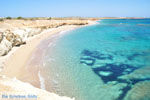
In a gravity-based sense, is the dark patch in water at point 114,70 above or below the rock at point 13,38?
below

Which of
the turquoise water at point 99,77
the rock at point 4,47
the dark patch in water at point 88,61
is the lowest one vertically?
the turquoise water at point 99,77

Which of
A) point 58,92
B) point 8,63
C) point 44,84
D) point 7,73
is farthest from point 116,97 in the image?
point 8,63

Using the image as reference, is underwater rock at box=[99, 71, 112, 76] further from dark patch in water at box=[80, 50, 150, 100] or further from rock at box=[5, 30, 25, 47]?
rock at box=[5, 30, 25, 47]

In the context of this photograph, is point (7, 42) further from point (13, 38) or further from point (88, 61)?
point (88, 61)

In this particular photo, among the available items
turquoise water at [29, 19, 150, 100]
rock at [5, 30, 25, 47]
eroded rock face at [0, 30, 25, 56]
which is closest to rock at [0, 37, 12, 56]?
eroded rock face at [0, 30, 25, 56]

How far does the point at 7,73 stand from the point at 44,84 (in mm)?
3328

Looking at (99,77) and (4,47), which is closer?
(99,77)

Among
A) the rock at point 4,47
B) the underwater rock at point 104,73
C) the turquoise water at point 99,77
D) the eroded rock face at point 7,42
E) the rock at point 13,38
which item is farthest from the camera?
the rock at point 13,38

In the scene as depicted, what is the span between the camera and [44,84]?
7.66 meters

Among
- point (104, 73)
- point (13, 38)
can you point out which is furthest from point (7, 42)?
point (104, 73)

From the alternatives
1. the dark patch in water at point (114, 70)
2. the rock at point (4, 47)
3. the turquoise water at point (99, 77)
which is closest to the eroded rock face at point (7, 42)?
the rock at point (4, 47)

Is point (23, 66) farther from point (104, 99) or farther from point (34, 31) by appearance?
point (34, 31)

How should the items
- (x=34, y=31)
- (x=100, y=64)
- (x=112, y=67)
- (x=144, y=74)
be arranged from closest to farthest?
(x=144, y=74)
(x=112, y=67)
(x=100, y=64)
(x=34, y=31)

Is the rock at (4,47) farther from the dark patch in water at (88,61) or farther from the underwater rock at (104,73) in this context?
the underwater rock at (104,73)
